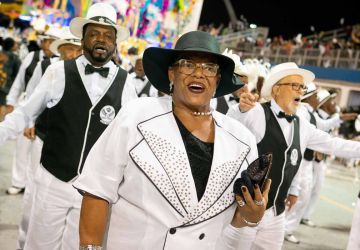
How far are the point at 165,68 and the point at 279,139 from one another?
1.83 meters

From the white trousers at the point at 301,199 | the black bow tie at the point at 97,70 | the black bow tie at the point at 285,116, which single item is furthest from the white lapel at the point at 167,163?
the white trousers at the point at 301,199

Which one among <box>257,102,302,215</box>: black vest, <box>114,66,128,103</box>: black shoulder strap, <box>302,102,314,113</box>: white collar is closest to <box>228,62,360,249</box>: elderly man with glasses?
<box>257,102,302,215</box>: black vest

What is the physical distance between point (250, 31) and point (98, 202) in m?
34.1

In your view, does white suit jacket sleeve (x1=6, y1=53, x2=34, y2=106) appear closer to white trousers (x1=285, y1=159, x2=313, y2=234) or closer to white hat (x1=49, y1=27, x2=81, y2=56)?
white hat (x1=49, y1=27, x2=81, y2=56)

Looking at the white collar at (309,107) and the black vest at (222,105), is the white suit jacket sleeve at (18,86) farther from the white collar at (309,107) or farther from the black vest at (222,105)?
the white collar at (309,107)

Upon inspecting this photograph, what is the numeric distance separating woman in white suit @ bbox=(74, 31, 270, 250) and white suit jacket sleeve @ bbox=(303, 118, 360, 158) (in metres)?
2.21

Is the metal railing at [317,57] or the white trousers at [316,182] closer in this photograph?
the white trousers at [316,182]

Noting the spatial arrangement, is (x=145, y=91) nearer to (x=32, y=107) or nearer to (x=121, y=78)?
(x=121, y=78)

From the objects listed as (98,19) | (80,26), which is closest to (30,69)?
(80,26)

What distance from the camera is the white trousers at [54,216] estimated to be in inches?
135


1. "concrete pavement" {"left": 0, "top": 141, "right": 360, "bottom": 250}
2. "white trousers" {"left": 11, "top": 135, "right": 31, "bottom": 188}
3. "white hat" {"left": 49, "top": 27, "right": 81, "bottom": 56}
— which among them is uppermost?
"white hat" {"left": 49, "top": 27, "right": 81, "bottom": 56}

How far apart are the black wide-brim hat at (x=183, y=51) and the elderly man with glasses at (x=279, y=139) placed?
4.85 feet

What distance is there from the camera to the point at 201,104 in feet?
7.47

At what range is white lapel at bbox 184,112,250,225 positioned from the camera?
2.20 metres
